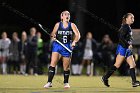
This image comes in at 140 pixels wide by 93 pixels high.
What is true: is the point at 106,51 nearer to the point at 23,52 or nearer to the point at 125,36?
the point at 23,52

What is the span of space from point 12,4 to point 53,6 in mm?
4038

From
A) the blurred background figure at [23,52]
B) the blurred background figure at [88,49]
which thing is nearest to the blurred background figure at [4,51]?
the blurred background figure at [23,52]

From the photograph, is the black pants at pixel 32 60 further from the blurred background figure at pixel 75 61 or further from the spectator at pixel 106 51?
the spectator at pixel 106 51

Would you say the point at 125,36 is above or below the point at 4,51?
below

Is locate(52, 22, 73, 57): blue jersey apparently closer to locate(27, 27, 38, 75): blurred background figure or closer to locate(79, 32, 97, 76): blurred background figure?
locate(27, 27, 38, 75): blurred background figure

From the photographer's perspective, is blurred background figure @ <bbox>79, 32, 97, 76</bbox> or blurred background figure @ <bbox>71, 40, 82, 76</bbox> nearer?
blurred background figure @ <bbox>79, 32, 97, 76</bbox>

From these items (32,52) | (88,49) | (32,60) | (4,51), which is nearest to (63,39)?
(32,52)

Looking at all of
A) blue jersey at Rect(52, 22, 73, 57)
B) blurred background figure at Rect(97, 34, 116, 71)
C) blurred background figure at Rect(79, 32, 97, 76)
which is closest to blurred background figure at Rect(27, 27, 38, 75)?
blurred background figure at Rect(79, 32, 97, 76)

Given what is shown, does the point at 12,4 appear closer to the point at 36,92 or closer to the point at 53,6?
the point at 53,6

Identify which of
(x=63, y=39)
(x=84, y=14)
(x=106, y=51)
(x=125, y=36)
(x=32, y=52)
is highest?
(x=84, y=14)

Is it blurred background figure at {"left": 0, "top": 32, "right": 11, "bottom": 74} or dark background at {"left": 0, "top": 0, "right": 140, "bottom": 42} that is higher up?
dark background at {"left": 0, "top": 0, "right": 140, "bottom": 42}

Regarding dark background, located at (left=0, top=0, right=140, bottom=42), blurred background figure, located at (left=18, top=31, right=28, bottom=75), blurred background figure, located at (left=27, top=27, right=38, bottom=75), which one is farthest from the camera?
dark background, located at (left=0, top=0, right=140, bottom=42)

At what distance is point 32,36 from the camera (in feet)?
88.1

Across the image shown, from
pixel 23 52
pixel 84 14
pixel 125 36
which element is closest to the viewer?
pixel 125 36
